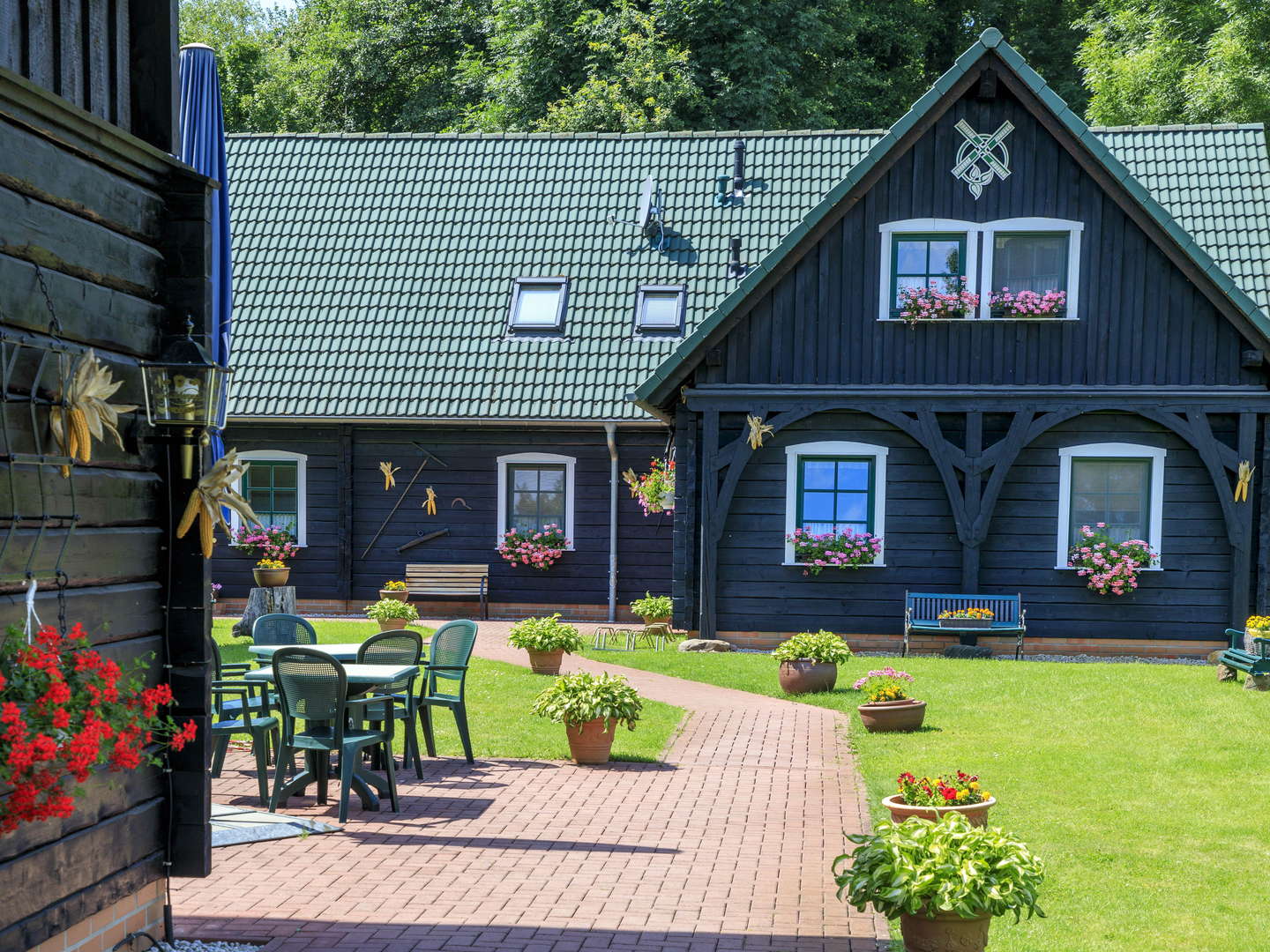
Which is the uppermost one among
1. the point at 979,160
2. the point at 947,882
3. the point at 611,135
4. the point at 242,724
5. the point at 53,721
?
the point at 611,135

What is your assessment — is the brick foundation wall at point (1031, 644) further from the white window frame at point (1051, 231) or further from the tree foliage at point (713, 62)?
the tree foliage at point (713, 62)

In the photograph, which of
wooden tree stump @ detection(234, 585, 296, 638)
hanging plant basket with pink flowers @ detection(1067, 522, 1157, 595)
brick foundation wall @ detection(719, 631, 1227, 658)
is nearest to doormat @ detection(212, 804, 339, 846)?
wooden tree stump @ detection(234, 585, 296, 638)

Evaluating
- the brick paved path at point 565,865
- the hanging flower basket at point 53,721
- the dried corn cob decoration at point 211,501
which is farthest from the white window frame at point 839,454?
the hanging flower basket at point 53,721

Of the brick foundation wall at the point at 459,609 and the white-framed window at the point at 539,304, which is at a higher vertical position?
the white-framed window at the point at 539,304

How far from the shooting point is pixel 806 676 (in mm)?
13383

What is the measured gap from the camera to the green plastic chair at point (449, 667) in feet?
33.4

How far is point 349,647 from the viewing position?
10.8 metres

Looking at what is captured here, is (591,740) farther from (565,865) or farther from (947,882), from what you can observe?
(947,882)

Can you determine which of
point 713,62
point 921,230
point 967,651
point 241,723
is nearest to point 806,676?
point 967,651

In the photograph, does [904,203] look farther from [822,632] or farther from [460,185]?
[460,185]

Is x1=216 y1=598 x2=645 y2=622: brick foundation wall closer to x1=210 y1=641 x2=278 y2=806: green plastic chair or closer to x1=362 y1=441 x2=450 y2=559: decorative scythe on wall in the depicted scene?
x1=362 y1=441 x2=450 y2=559: decorative scythe on wall

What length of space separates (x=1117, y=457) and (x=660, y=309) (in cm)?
680

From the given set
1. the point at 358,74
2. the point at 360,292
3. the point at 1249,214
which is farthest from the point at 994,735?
the point at 358,74

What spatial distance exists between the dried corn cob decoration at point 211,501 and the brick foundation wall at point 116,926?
1.39 m
